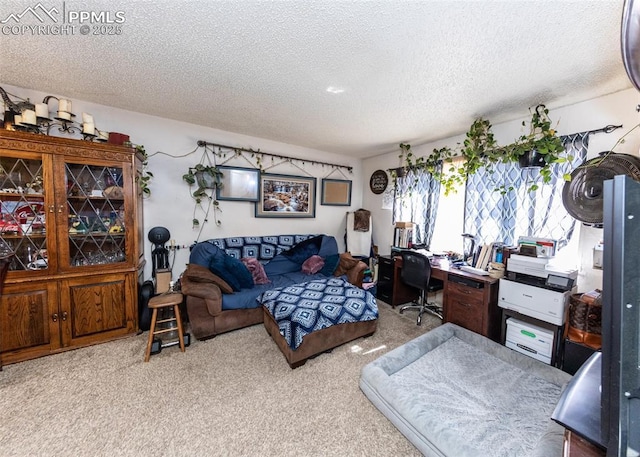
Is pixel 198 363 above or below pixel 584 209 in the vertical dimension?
below

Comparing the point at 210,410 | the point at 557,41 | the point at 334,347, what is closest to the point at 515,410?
the point at 334,347

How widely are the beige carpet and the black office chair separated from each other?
1016mm

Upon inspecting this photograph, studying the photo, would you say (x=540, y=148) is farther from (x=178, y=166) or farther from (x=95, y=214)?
(x=95, y=214)

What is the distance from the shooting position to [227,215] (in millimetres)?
3428

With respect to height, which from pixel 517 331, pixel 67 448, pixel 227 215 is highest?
pixel 227 215

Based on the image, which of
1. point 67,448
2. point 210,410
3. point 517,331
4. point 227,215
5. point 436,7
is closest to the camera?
point 436,7

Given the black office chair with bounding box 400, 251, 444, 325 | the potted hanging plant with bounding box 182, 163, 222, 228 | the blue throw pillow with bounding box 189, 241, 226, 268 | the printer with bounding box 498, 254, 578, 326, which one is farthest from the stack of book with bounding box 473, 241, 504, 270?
the potted hanging plant with bounding box 182, 163, 222, 228

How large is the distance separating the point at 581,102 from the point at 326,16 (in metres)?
2.46

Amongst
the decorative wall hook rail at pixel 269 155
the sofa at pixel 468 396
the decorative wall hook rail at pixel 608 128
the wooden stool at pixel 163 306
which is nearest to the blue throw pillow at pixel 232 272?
the wooden stool at pixel 163 306

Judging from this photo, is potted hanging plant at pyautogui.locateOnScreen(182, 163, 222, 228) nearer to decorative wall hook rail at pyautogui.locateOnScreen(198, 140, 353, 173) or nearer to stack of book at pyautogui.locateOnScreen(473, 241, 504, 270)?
decorative wall hook rail at pyautogui.locateOnScreen(198, 140, 353, 173)

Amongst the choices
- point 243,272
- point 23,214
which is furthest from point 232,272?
point 23,214

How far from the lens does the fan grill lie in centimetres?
183

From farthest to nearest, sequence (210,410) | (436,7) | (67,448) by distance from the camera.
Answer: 1. (210,410)
2. (67,448)
3. (436,7)

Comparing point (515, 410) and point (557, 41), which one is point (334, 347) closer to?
point (515, 410)
